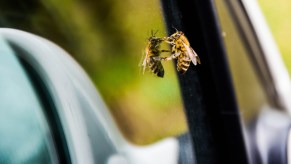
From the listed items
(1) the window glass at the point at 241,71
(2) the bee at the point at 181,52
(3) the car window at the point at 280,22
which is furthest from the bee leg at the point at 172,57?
(3) the car window at the point at 280,22

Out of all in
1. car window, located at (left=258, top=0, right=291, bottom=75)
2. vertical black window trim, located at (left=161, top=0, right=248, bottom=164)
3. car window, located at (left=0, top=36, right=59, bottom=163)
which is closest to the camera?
car window, located at (left=0, top=36, right=59, bottom=163)

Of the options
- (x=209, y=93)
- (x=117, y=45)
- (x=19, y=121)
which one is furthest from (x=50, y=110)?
(x=209, y=93)

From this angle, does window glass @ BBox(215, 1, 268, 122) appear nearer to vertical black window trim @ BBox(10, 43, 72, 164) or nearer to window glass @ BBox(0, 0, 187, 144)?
window glass @ BBox(0, 0, 187, 144)

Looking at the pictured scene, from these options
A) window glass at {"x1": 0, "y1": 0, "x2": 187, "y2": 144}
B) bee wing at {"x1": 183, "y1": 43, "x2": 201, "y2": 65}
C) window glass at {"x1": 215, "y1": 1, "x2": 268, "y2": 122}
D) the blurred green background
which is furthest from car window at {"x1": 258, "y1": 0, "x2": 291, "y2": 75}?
window glass at {"x1": 0, "y1": 0, "x2": 187, "y2": 144}

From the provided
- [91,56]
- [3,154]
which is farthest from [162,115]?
[3,154]

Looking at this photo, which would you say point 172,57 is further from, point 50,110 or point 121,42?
point 50,110

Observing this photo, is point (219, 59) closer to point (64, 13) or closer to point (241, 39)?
point (241, 39)

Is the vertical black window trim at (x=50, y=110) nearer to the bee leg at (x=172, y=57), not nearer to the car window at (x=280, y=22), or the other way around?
the bee leg at (x=172, y=57)
